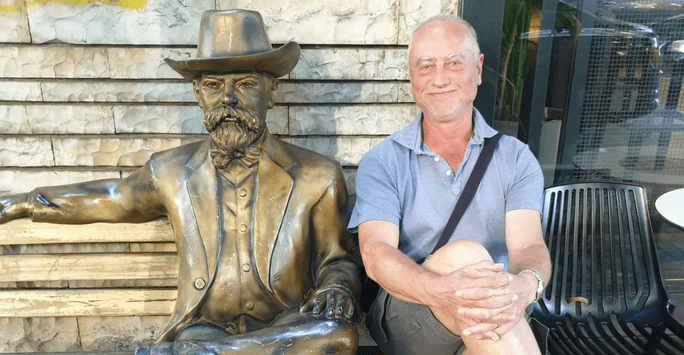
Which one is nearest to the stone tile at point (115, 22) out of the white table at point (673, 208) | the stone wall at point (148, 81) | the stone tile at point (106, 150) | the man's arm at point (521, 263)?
the stone wall at point (148, 81)

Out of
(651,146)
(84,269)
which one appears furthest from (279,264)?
(651,146)

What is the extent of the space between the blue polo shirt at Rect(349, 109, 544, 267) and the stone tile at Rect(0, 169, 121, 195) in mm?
1619

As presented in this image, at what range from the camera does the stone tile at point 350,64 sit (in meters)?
2.86

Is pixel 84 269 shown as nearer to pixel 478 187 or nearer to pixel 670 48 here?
pixel 478 187

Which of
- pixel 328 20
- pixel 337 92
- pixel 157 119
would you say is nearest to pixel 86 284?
pixel 157 119

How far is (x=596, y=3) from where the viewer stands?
317cm

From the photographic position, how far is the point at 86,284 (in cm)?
311

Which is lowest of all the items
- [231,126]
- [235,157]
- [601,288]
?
[601,288]

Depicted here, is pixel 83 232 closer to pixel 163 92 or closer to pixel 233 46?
pixel 163 92

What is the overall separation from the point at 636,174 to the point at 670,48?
0.85 metres

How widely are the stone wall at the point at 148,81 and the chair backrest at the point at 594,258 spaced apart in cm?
100

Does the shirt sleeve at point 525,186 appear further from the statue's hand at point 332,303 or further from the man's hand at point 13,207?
the man's hand at point 13,207

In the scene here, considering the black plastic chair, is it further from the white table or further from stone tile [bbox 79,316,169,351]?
stone tile [bbox 79,316,169,351]

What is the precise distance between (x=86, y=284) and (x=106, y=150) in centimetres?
84
